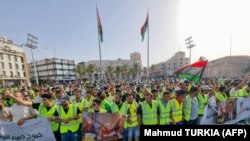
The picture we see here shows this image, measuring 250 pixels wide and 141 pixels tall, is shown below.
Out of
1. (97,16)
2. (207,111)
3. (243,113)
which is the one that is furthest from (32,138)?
(97,16)

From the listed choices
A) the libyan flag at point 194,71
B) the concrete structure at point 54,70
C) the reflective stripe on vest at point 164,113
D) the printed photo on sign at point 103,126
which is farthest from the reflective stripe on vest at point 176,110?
the concrete structure at point 54,70

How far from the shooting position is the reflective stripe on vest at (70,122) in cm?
523

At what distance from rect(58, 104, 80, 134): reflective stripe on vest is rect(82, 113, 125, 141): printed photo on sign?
556 millimetres

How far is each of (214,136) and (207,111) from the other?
1.62 metres

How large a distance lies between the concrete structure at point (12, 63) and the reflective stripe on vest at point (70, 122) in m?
66.1

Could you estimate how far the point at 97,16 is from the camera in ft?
64.8

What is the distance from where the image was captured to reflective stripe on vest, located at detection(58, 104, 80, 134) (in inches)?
206

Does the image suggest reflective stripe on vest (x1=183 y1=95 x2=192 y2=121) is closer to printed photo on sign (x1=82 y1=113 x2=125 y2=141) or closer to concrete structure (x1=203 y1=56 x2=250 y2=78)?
printed photo on sign (x1=82 y1=113 x2=125 y2=141)

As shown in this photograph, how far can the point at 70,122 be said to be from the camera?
535 centimetres

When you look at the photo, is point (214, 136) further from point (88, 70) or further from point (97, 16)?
point (88, 70)

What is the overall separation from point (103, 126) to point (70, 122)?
1.08 m

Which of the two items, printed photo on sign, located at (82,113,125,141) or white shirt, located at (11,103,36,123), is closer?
printed photo on sign, located at (82,113,125,141)

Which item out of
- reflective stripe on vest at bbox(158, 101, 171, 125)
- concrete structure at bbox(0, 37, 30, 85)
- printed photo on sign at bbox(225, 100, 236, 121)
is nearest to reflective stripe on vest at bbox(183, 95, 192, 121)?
reflective stripe on vest at bbox(158, 101, 171, 125)

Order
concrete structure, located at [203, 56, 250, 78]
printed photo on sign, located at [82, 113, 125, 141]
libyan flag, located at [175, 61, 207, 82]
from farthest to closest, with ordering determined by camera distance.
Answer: concrete structure, located at [203, 56, 250, 78]
libyan flag, located at [175, 61, 207, 82]
printed photo on sign, located at [82, 113, 125, 141]
